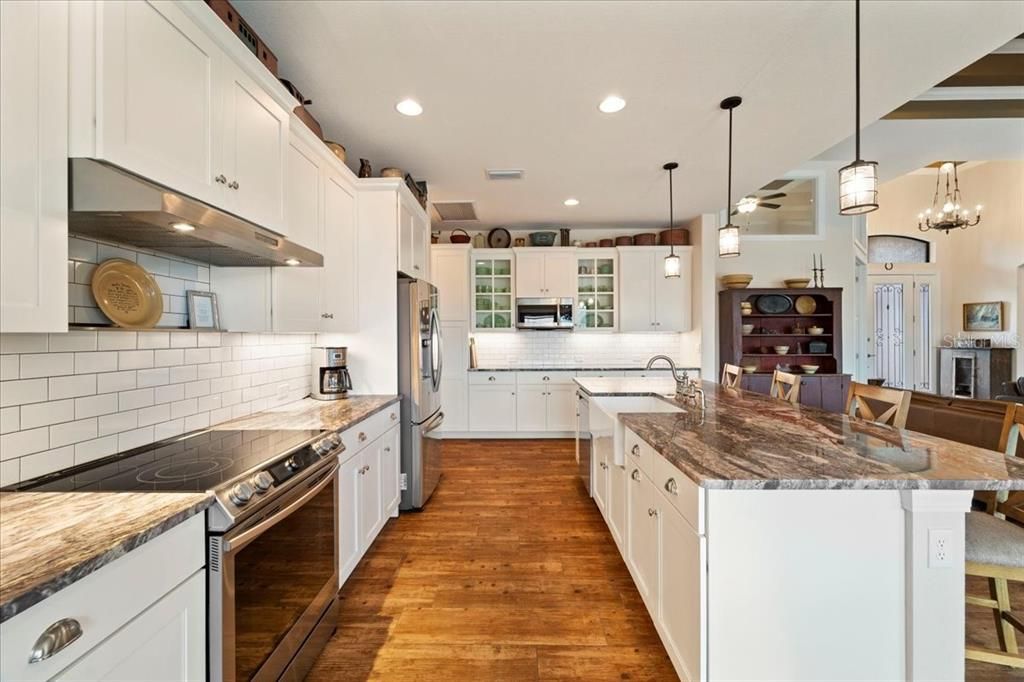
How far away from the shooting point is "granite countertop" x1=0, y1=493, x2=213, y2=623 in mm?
709

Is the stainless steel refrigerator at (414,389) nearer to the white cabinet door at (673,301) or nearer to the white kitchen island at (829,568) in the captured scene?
the white kitchen island at (829,568)

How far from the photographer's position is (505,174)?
370 cm

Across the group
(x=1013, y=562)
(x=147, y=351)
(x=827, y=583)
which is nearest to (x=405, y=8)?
(x=147, y=351)

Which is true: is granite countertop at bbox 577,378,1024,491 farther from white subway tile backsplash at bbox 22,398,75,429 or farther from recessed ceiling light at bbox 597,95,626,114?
white subway tile backsplash at bbox 22,398,75,429

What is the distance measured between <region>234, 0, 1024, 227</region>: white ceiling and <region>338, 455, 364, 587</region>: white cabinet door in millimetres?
2103

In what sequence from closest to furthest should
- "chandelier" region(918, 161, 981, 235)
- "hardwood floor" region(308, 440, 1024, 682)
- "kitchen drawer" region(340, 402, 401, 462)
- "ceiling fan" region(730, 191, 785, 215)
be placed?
1. "hardwood floor" region(308, 440, 1024, 682)
2. "kitchen drawer" region(340, 402, 401, 462)
3. "ceiling fan" region(730, 191, 785, 215)
4. "chandelier" region(918, 161, 981, 235)

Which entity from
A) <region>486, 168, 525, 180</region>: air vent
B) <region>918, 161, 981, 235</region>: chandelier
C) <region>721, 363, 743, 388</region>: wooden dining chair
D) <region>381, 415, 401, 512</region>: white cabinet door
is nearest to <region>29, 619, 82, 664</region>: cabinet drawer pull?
<region>381, 415, 401, 512</region>: white cabinet door

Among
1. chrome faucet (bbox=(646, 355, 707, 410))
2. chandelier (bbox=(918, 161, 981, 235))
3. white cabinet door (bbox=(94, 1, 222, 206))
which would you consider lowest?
chrome faucet (bbox=(646, 355, 707, 410))

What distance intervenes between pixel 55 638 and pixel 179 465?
73 cm

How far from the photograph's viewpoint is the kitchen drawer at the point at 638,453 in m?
1.78

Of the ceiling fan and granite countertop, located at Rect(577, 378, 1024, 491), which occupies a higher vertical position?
the ceiling fan

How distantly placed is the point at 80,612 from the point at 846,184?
9.33 ft

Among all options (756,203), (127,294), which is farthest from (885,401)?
(127,294)

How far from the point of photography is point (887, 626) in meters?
1.27
